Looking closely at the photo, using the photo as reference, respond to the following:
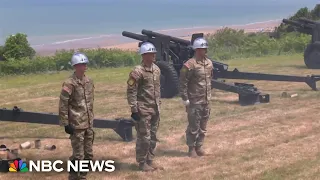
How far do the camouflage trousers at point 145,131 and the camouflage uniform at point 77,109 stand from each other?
80 centimetres

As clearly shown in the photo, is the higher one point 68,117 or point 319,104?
point 68,117

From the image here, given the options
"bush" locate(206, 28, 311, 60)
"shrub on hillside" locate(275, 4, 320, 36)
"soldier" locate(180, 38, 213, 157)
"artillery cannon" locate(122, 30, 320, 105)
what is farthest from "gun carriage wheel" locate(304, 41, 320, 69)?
"shrub on hillside" locate(275, 4, 320, 36)

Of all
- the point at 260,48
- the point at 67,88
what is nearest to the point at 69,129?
the point at 67,88

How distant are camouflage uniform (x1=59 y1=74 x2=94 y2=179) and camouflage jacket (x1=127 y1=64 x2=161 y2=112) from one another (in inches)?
28.2

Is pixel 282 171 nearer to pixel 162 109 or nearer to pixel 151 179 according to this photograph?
pixel 151 179

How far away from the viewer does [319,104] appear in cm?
1153

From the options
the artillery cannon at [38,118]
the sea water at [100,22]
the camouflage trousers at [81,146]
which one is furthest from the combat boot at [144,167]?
the sea water at [100,22]

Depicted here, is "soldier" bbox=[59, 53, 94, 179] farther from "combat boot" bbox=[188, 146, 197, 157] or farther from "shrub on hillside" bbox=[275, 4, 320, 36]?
"shrub on hillside" bbox=[275, 4, 320, 36]

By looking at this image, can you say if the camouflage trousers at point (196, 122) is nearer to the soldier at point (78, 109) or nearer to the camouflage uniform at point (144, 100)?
the camouflage uniform at point (144, 100)

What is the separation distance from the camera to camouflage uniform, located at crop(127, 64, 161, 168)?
689 cm

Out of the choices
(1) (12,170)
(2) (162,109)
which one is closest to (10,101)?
(2) (162,109)

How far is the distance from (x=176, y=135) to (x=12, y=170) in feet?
9.52

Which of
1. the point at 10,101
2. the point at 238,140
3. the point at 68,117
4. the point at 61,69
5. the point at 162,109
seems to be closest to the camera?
the point at 68,117

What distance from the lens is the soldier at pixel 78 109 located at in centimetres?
617
